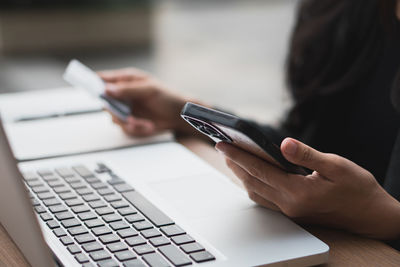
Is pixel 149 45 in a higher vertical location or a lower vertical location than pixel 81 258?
lower

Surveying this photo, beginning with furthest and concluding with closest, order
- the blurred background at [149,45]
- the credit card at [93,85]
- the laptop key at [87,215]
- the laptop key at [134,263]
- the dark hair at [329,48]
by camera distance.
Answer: the blurred background at [149,45], the dark hair at [329,48], the credit card at [93,85], the laptop key at [87,215], the laptop key at [134,263]

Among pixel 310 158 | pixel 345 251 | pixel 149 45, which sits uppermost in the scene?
pixel 310 158

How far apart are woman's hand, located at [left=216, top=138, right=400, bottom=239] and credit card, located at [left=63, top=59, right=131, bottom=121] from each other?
364 millimetres

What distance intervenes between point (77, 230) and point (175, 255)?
0.12 meters

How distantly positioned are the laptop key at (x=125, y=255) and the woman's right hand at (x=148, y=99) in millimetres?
456

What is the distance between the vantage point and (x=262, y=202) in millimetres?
702

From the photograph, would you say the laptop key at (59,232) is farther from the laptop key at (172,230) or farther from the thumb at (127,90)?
the thumb at (127,90)

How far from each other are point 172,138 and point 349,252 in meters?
0.43

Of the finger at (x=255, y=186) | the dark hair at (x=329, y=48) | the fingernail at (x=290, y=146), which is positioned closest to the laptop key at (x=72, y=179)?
the finger at (x=255, y=186)

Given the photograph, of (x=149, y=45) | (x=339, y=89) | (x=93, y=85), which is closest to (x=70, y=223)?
(x=93, y=85)

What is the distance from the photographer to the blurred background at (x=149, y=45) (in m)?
3.92

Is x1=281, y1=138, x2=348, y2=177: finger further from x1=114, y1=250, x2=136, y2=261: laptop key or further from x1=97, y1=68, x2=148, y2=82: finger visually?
x1=97, y1=68, x2=148, y2=82: finger

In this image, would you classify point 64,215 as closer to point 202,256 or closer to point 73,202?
point 73,202

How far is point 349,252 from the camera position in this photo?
0.64m
